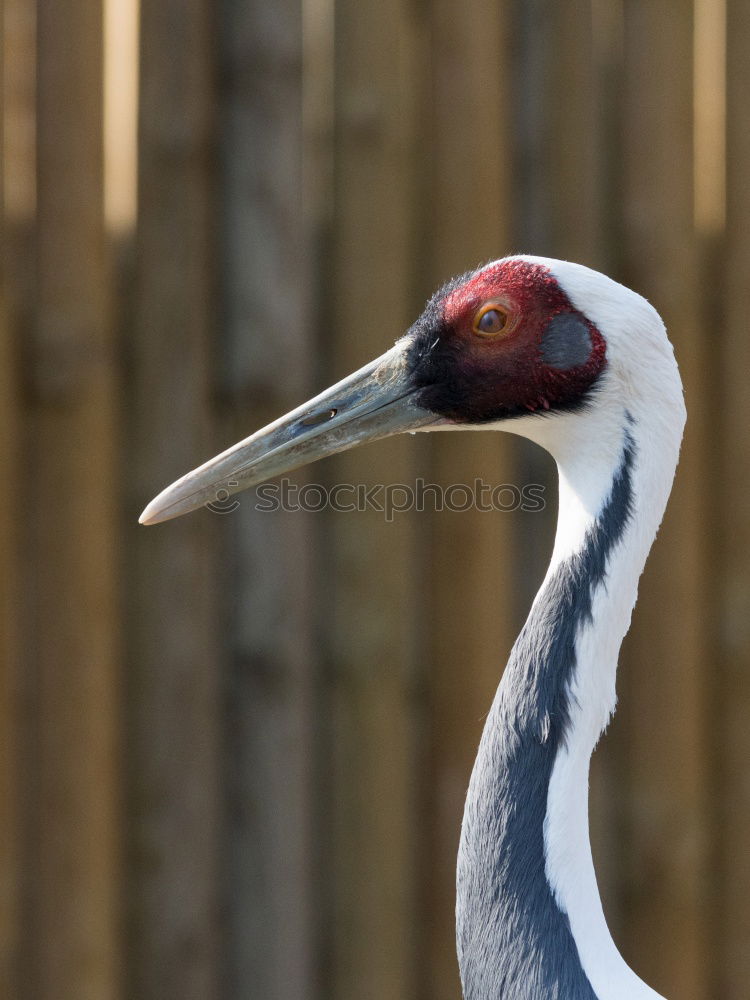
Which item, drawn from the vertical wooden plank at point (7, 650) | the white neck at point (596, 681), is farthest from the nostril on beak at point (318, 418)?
the vertical wooden plank at point (7, 650)

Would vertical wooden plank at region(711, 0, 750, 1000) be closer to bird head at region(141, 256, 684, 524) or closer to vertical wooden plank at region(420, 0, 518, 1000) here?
vertical wooden plank at region(420, 0, 518, 1000)

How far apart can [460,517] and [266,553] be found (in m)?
0.31

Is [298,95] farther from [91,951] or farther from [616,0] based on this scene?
Result: [91,951]

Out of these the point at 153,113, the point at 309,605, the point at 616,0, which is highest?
the point at 616,0

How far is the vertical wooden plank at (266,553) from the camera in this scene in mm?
1863

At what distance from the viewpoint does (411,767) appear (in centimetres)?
195

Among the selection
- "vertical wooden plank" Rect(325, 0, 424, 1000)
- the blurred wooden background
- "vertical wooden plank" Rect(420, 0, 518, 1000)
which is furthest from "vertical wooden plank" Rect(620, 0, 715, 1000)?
"vertical wooden plank" Rect(325, 0, 424, 1000)

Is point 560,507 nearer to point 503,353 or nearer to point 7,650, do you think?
point 503,353

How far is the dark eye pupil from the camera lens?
1.22 metres

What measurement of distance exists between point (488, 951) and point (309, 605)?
0.85m

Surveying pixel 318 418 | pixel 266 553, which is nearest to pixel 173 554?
pixel 266 553

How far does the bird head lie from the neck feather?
59 mm

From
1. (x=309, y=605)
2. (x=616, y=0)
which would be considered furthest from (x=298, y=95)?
(x=309, y=605)

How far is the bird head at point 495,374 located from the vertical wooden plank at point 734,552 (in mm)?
826
